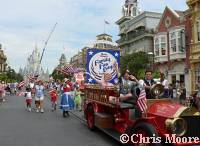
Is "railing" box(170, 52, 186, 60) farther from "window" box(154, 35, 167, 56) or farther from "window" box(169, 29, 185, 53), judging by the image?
"window" box(154, 35, 167, 56)

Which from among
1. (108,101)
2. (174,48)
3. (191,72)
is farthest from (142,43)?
(108,101)

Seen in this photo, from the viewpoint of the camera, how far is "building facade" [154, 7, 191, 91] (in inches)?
1424

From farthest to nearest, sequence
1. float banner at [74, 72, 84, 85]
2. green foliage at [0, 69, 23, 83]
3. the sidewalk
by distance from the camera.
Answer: green foliage at [0, 69, 23, 83], float banner at [74, 72, 84, 85], the sidewalk

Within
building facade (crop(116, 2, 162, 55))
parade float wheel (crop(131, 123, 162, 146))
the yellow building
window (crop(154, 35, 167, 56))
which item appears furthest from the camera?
building facade (crop(116, 2, 162, 55))

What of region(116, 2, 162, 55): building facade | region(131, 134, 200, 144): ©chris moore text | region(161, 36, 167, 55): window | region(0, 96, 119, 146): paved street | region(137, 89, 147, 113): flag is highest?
region(116, 2, 162, 55): building facade

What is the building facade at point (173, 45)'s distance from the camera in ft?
119

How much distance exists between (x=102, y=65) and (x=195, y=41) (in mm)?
21439

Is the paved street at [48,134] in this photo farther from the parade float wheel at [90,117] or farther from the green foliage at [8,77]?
the green foliage at [8,77]

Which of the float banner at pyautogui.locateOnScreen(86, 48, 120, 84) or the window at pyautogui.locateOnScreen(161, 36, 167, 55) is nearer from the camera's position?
the float banner at pyautogui.locateOnScreen(86, 48, 120, 84)

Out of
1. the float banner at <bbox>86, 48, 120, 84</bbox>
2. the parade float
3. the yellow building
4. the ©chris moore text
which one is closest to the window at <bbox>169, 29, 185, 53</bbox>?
the yellow building

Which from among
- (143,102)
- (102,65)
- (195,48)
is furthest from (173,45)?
(143,102)

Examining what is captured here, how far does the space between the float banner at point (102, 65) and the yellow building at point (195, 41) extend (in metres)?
20.2

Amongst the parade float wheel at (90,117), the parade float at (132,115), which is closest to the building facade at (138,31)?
the parade float at (132,115)

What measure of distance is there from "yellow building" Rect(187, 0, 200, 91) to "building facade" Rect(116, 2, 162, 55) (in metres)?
15.3
